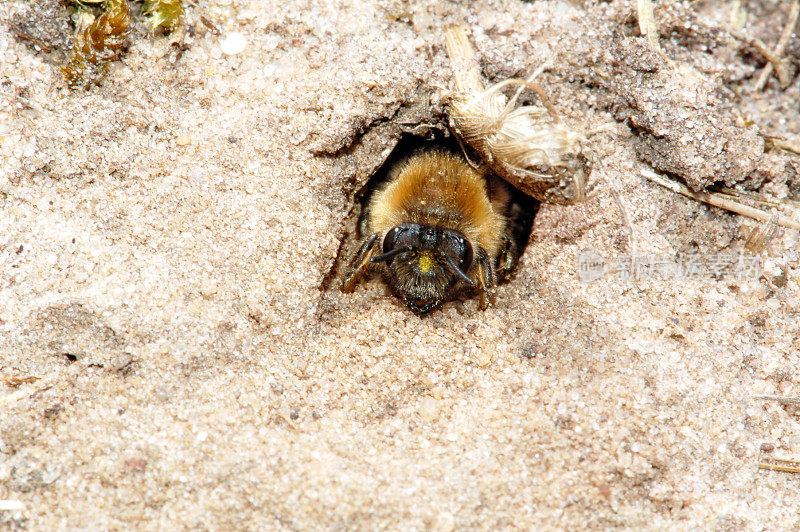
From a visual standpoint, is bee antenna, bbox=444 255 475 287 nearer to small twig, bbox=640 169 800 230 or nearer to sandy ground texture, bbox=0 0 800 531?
sandy ground texture, bbox=0 0 800 531

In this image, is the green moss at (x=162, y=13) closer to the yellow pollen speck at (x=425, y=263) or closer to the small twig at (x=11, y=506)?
the yellow pollen speck at (x=425, y=263)

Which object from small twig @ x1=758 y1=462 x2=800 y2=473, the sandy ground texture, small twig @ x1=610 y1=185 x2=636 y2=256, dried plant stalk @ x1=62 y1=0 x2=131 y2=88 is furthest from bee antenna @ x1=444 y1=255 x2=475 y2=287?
dried plant stalk @ x1=62 y1=0 x2=131 y2=88

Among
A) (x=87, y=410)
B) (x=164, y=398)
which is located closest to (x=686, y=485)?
(x=164, y=398)

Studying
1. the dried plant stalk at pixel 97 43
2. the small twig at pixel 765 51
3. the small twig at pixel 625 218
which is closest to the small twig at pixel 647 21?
the small twig at pixel 765 51

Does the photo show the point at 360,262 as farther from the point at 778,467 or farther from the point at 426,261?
the point at 778,467

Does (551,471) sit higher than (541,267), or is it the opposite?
(541,267)

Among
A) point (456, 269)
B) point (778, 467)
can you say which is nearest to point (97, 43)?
point (456, 269)

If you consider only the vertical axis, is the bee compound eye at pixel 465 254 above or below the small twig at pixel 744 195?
below

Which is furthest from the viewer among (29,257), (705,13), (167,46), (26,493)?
(705,13)

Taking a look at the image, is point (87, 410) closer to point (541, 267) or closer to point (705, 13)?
point (541, 267)
